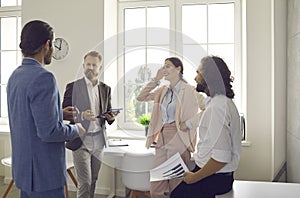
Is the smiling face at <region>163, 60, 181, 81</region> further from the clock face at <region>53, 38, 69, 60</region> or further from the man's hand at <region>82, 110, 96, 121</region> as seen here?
the clock face at <region>53, 38, 69, 60</region>

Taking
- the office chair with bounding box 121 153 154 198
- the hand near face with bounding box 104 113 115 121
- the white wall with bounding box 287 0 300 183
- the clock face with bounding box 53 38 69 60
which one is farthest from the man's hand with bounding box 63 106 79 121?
the clock face with bounding box 53 38 69 60

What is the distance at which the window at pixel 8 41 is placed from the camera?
3.69 metres

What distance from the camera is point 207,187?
5.15 ft

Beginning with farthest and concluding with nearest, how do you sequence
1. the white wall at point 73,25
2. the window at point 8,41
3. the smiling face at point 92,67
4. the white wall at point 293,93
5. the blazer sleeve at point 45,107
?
the window at point 8,41
the white wall at point 73,25
the white wall at point 293,93
the smiling face at point 92,67
the blazer sleeve at point 45,107

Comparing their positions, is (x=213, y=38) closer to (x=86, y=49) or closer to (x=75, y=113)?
(x=86, y=49)

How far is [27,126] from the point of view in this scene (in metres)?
1.40

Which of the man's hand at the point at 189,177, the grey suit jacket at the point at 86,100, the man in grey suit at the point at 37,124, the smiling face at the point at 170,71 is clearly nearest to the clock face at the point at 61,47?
the grey suit jacket at the point at 86,100

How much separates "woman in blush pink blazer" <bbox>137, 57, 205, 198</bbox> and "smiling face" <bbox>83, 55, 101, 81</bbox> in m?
0.34

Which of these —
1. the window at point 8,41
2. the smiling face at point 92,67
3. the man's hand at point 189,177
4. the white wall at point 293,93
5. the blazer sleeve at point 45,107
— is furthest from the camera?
the window at point 8,41

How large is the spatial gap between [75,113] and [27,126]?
0.22 m

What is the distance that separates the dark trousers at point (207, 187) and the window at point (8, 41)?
2749mm

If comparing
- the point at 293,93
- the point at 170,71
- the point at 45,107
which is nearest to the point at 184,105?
the point at 170,71

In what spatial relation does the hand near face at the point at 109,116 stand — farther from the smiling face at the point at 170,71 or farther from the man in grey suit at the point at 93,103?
the smiling face at the point at 170,71

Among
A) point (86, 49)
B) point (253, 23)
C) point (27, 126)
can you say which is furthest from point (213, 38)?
point (27, 126)
